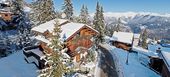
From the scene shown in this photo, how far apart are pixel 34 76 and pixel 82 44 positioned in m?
12.0

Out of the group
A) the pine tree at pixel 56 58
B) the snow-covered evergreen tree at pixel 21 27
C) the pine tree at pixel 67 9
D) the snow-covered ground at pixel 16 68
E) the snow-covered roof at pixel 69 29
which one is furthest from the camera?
the pine tree at pixel 67 9

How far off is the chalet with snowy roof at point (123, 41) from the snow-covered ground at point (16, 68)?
3974 cm

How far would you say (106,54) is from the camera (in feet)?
205

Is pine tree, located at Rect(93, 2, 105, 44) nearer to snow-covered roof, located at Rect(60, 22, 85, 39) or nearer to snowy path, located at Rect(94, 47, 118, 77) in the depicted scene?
snowy path, located at Rect(94, 47, 118, 77)

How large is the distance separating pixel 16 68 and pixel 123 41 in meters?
45.7

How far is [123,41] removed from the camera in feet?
272

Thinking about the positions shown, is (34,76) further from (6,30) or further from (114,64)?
(6,30)

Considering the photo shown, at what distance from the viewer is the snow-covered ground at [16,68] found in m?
42.6

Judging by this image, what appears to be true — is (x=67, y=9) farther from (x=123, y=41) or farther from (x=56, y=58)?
(x=56, y=58)

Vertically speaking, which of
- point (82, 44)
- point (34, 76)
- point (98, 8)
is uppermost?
point (98, 8)

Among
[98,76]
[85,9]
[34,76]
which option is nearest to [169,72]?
[98,76]

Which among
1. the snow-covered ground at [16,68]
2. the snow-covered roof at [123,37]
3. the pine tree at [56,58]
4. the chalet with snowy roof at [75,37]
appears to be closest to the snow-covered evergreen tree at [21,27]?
the snow-covered ground at [16,68]

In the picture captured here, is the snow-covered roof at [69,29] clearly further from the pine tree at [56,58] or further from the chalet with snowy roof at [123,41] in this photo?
the chalet with snowy roof at [123,41]

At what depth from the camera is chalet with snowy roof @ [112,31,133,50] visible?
268 feet
